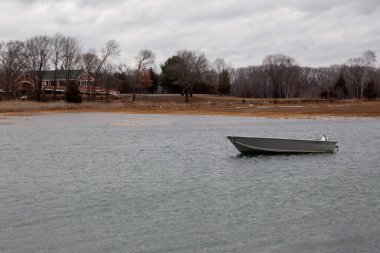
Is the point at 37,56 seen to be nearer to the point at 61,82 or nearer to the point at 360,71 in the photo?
the point at 61,82

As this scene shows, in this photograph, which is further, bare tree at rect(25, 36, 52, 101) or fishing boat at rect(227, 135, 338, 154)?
bare tree at rect(25, 36, 52, 101)

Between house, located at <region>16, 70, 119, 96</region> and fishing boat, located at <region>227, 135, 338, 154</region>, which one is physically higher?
house, located at <region>16, 70, 119, 96</region>

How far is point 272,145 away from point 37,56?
334 feet

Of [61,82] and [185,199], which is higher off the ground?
[61,82]

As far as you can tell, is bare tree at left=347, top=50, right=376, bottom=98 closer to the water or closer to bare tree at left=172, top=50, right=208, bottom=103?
bare tree at left=172, top=50, right=208, bottom=103

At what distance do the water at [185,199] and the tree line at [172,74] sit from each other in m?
71.6

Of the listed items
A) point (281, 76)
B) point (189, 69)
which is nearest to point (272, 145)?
point (189, 69)

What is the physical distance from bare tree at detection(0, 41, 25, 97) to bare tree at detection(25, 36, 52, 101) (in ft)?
5.99

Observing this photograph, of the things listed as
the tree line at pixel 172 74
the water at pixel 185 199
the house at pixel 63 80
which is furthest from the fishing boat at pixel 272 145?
the house at pixel 63 80

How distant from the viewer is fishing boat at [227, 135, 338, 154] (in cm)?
3381

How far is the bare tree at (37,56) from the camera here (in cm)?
12388

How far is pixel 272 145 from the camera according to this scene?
34000 mm

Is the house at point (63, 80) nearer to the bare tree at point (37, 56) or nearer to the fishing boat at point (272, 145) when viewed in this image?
the bare tree at point (37, 56)

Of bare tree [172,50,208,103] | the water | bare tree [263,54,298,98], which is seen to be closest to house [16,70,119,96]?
bare tree [172,50,208,103]
